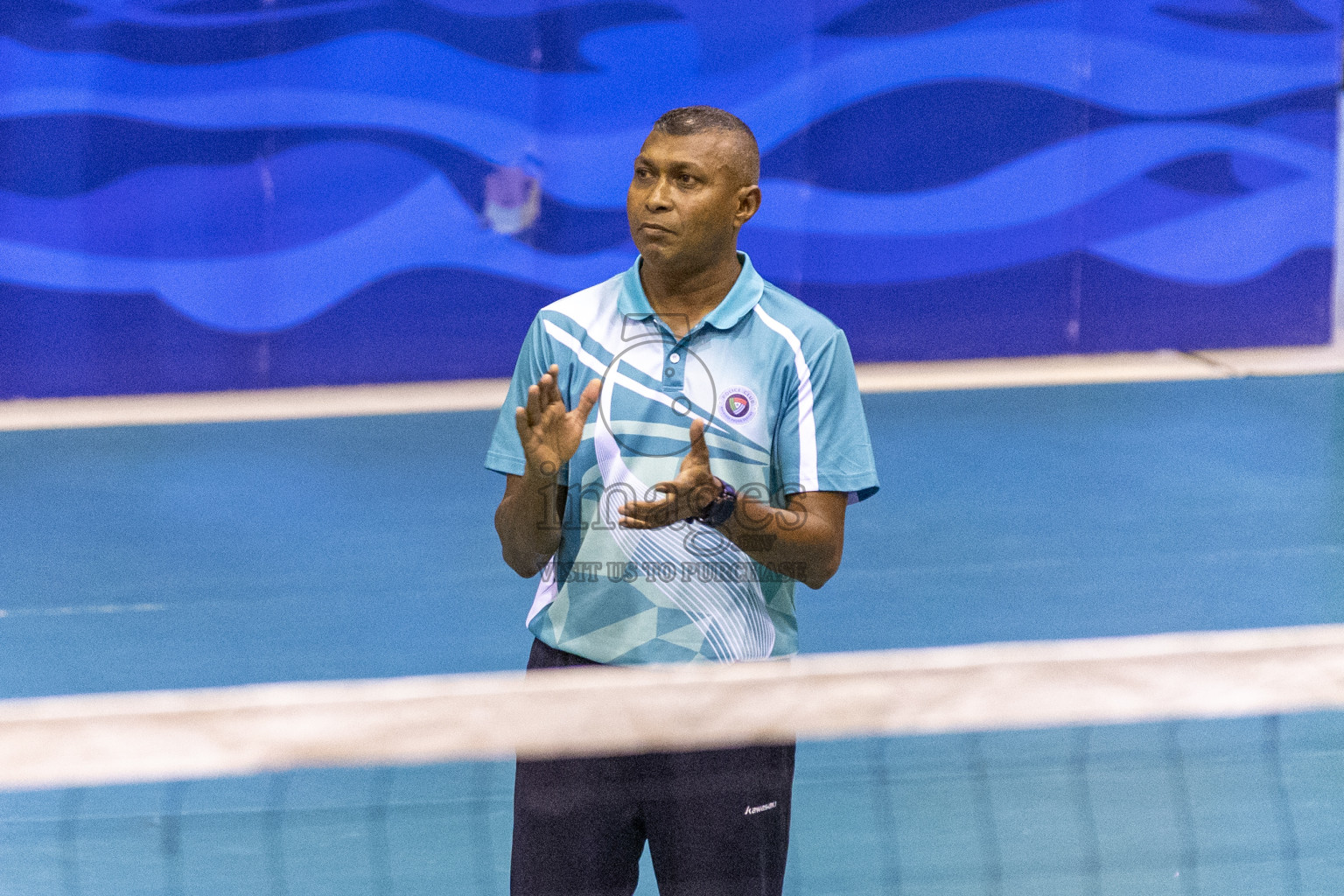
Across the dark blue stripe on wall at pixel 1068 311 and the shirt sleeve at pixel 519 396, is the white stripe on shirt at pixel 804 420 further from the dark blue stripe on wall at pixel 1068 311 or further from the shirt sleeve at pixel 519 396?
the dark blue stripe on wall at pixel 1068 311

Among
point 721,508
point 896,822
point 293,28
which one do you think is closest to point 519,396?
point 721,508

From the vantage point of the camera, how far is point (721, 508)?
2.36 meters

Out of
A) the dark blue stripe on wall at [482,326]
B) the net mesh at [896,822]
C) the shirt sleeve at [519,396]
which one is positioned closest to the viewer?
the shirt sleeve at [519,396]

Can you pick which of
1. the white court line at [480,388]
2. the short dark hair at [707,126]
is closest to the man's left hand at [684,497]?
the short dark hair at [707,126]

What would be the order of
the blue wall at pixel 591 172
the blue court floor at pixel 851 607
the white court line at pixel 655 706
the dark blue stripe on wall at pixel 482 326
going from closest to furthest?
1. the white court line at pixel 655 706
2. the blue court floor at pixel 851 607
3. the blue wall at pixel 591 172
4. the dark blue stripe on wall at pixel 482 326

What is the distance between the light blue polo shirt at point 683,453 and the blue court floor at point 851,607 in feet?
5.05

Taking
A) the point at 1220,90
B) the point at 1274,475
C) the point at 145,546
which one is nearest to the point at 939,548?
the point at 1274,475

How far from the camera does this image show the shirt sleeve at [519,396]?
8.36 ft

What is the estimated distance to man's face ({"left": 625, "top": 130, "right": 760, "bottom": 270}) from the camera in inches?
98.9

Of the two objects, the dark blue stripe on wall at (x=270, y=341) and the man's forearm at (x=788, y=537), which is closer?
the man's forearm at (x=788, y=537)

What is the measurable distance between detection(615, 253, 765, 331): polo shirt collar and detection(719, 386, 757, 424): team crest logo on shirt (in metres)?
0.11

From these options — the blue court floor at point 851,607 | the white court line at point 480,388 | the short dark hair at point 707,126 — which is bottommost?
the white court line at point 480,388

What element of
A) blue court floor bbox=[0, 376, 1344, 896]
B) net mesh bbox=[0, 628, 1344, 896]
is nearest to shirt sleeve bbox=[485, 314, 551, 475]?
net mesh bbox=[0, 628, 1344, 896]

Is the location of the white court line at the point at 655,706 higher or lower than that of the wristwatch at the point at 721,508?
lower
